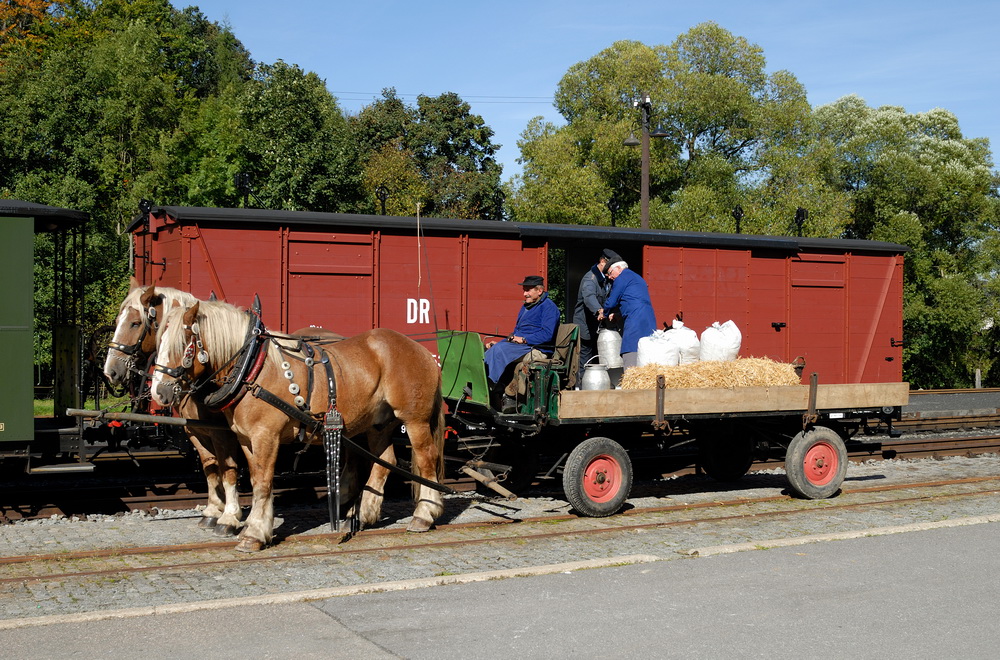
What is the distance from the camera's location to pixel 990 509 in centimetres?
1044

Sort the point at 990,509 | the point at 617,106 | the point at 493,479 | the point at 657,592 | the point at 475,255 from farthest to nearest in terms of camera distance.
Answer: the point at 617,106 < the point at 475,255 < the point at 990,509 < the point at 493,479 < the point at 657,592

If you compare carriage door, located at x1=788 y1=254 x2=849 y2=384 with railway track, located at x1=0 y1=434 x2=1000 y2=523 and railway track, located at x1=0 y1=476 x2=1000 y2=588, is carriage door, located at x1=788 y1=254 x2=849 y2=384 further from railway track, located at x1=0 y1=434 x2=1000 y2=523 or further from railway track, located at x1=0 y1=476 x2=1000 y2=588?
railway track, located at x1=0 y1=434 x2=1000 y2=523

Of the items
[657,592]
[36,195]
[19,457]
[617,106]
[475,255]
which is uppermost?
[617,106]

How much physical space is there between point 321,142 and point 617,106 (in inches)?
→ 486

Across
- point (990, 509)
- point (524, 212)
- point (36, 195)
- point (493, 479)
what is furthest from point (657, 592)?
point (524, 212)

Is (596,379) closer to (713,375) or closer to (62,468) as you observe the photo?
(713,375)

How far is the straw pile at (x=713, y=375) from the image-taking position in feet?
33.2

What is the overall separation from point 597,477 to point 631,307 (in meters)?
2.18

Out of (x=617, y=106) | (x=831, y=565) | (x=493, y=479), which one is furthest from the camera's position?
(x=617, y=106)

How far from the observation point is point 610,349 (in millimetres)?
10953

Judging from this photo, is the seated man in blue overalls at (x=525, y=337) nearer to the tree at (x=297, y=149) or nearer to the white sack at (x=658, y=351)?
the white sack at (x=658, y=351)

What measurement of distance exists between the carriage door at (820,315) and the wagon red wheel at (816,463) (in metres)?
3.75

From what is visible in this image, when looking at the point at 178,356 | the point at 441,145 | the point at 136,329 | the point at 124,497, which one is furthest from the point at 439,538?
the point at 441,145

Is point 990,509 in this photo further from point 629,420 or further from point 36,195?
point 36,195
